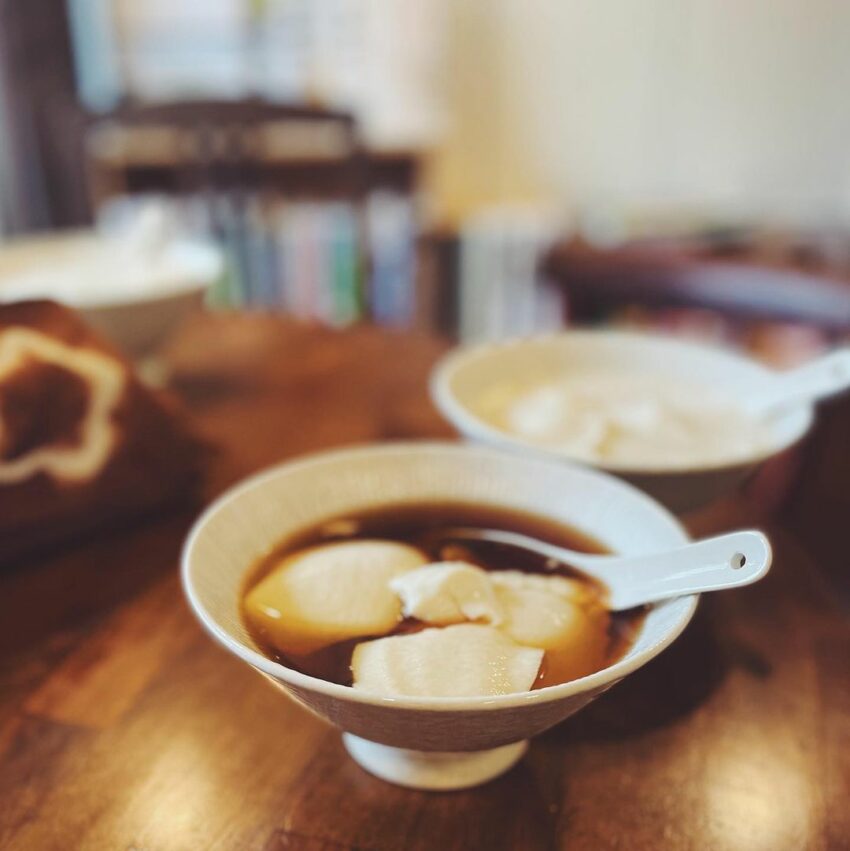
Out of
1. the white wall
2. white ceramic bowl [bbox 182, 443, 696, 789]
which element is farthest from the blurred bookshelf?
white ceramic bowl [bbox 182, 443, 696, 789]

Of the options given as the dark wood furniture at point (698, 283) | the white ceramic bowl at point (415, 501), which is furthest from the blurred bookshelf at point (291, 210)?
the white ceramic bowl at point (415, 501)

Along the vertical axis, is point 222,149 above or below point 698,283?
above

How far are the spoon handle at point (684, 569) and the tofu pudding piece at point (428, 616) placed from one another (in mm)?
11

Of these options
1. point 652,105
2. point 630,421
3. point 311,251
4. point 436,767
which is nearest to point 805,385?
point 630,421

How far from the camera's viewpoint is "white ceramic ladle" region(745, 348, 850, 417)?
2.09 feet

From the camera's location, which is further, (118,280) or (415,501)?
(118,280)

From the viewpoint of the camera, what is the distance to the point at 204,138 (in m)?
1.58

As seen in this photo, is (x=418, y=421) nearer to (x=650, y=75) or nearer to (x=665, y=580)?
(x=665, y=580)

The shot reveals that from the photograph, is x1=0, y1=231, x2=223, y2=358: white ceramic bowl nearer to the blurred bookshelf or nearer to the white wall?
the blurred bookshelf

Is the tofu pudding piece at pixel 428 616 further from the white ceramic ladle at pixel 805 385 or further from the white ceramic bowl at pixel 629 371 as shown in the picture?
the white ceramic ladle at pixel 805 385

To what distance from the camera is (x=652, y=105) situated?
2969mm

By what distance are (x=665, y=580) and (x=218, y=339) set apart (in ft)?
2.90

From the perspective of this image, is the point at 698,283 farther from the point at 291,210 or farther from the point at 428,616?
the point at 291,210

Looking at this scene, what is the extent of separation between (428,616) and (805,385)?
1.36 ft
